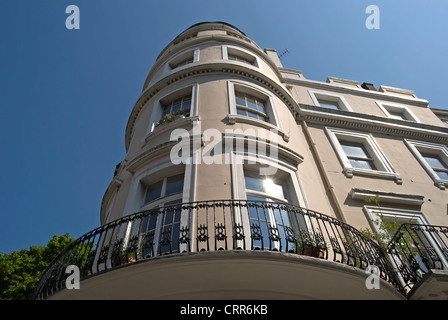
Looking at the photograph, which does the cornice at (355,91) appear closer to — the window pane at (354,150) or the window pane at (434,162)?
the window pane at (434,162)

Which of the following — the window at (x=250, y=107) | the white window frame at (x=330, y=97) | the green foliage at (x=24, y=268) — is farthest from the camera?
the white window frame at (x=330, y=97)

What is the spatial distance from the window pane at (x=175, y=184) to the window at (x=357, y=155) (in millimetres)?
6646

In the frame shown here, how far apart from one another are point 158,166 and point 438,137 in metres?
12.8

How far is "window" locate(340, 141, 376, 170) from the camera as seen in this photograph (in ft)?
Result: 38.2

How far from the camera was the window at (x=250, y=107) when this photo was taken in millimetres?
10531

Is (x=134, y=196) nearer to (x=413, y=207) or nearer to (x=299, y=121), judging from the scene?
(x=299, y=121)

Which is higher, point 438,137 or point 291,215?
point 438,137

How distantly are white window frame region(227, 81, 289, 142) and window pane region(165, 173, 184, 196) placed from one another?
2.23 meters

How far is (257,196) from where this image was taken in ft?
25.1

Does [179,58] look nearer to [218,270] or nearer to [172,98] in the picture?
[172,98]

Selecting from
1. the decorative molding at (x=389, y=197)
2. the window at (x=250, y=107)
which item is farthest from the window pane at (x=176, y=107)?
the decorative molding at (x=389, y=197)

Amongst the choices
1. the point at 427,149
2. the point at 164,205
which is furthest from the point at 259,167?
the point at 427,149

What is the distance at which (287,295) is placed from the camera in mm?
5828
